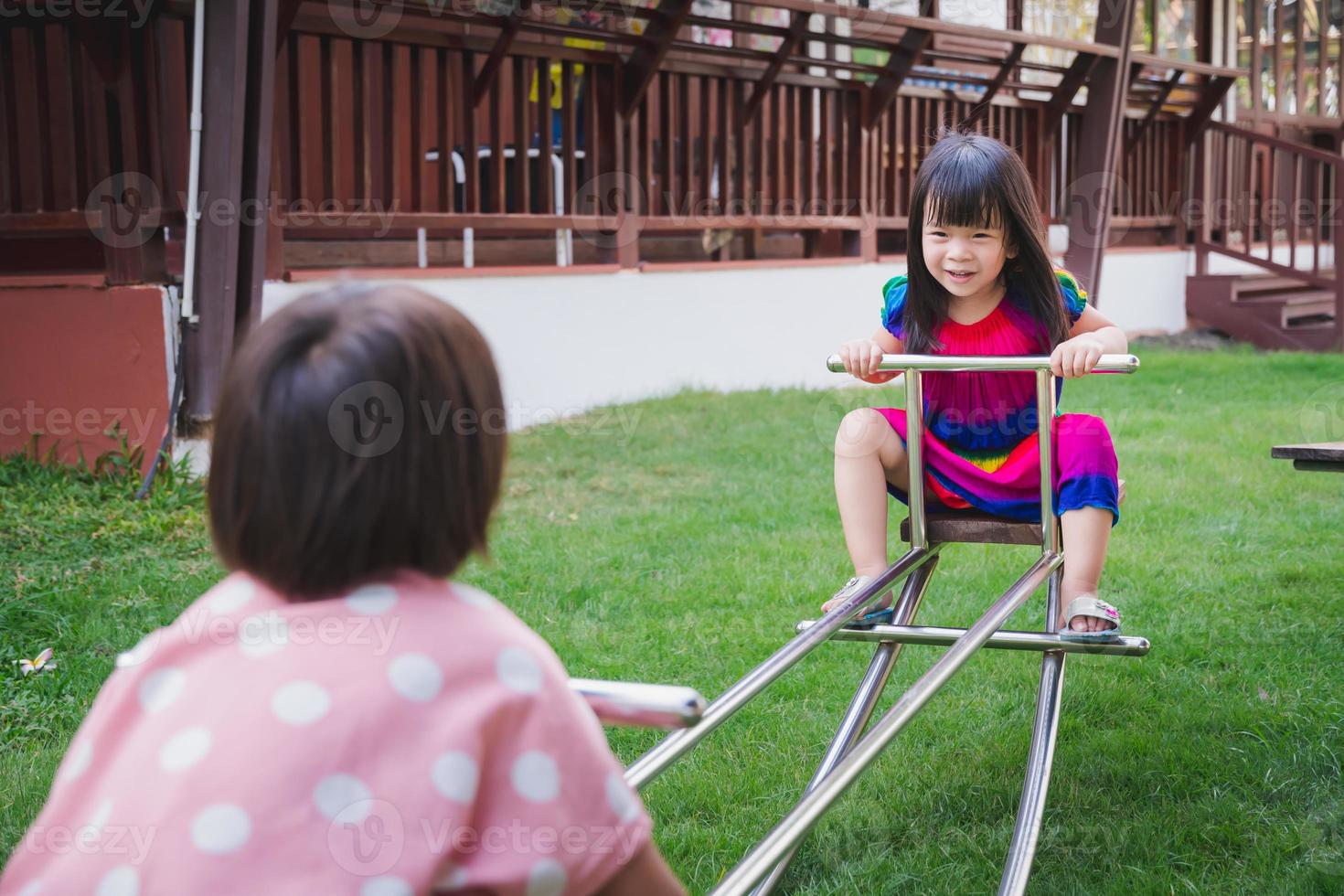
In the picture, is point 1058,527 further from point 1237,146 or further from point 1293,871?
point 1237,146

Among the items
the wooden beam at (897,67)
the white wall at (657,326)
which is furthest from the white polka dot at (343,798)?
the wooden beam at (897,67)

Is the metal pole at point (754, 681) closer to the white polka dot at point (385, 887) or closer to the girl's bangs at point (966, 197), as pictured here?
the white polka dot at point (385, 887)

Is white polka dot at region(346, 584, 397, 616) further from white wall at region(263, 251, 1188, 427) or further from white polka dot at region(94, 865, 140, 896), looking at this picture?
white wall at region(263, 251, 1188, 427)

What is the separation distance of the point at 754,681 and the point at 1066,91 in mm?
9516

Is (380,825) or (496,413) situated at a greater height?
(496,413)

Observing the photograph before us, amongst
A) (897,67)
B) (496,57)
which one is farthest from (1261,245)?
(496,57)

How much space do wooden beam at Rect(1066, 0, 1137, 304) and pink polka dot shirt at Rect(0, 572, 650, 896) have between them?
968cm

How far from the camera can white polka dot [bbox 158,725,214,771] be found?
3.28 feet

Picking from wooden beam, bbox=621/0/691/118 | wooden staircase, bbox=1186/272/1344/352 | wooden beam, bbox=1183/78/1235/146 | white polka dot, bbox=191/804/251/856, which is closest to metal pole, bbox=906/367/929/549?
white polka dot, bbox=191/804/251/856

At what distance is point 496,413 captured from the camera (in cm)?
109

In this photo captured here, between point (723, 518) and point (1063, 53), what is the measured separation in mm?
9819

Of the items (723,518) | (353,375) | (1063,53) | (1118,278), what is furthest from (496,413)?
(1063,53)

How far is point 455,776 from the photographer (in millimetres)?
997

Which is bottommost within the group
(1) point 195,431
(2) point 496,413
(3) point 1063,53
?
(1) point 195,431
